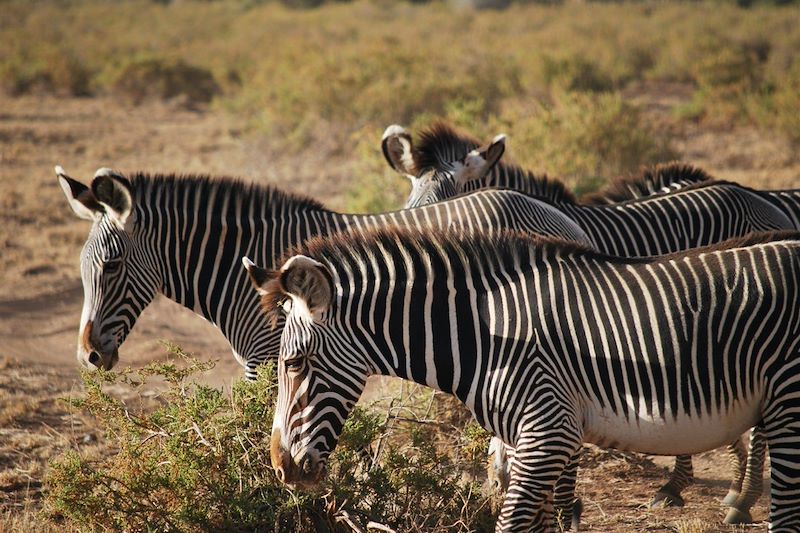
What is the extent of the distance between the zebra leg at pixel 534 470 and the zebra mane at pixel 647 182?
4.04m

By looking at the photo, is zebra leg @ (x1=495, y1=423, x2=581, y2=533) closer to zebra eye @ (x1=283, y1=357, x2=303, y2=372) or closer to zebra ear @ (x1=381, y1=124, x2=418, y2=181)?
zebra eye @ (x1=283, y1=357, x2=303, y2=372)

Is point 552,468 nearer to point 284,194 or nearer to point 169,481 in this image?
point 169,481

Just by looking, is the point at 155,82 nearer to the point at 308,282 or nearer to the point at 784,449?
the point at 308,282

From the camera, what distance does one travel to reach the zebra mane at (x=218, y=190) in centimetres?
564

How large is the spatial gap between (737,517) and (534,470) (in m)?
2.31

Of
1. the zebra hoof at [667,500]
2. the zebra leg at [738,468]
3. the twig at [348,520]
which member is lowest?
the twig at [348,520]

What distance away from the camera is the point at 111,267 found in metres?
5.41

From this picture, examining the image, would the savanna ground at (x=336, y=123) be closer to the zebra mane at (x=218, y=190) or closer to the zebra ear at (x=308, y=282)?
the zebra mane at (x=218, y=190)

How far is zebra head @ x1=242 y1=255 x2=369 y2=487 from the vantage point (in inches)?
151

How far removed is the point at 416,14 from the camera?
132 feet

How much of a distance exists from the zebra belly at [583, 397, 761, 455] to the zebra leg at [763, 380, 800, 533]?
10 centimetres

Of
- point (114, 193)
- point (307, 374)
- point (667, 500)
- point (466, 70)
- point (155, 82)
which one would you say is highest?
point (466, 70)

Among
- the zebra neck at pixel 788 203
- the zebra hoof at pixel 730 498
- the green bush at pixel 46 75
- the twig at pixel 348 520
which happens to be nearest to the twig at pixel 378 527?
the twig at pixel 348 520

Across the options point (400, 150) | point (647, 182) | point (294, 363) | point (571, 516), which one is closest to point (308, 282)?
point (294, 363)
